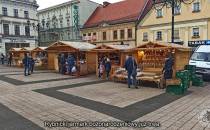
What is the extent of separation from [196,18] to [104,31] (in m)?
17.7

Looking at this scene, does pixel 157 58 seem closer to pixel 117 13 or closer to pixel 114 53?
pixel 114 53

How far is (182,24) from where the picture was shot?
1260 inches

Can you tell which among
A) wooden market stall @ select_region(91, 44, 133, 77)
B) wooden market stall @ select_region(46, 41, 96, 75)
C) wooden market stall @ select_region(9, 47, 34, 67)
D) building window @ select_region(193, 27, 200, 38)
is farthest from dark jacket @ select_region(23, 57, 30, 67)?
building window @ select_region(193, 27, 200, 38)

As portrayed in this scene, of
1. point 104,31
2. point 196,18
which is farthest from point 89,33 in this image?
point 196,18

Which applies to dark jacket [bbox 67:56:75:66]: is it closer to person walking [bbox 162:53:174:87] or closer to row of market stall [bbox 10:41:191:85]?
row of market stall [bbox 10:41:191:85]

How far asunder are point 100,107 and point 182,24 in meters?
26.1

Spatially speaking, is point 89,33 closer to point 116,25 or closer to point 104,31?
point 104,31

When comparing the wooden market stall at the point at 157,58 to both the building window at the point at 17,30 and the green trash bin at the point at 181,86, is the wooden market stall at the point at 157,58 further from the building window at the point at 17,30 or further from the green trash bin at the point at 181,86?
the building window at the point at 17,30

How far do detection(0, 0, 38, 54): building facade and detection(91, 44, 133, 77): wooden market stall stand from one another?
31.8 m

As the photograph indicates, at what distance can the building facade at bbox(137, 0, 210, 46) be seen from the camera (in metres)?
29.9

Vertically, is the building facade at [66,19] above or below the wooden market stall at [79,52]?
above

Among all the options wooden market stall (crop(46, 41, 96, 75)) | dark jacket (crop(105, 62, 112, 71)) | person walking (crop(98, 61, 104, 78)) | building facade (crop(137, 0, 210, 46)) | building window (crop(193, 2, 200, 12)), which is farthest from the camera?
building window (crop(193, 2, 200, 12))

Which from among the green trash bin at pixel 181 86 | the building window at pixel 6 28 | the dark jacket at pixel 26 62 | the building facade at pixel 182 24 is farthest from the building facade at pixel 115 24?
the green trash bin at pixel 181 86

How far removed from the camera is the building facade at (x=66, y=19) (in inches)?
1978
